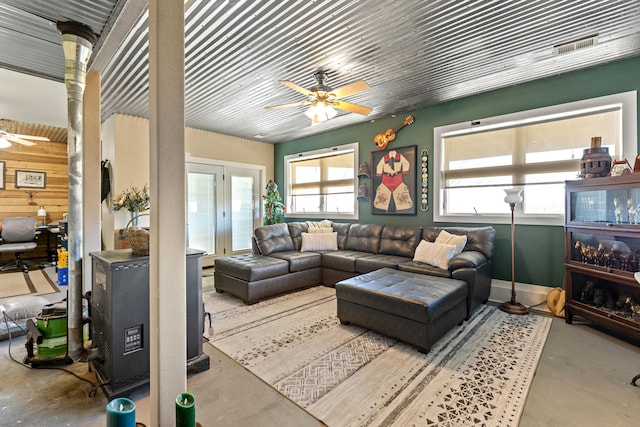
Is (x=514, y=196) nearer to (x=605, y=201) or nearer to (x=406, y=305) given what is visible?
(x=605, y=201)

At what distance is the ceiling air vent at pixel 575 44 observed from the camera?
2583 mm

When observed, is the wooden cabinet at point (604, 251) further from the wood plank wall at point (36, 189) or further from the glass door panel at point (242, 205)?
the wood plank wall at point (36, 189)

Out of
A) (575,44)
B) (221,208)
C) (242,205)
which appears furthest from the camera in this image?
(242,205)

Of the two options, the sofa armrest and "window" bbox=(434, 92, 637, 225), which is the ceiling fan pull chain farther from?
the sofa armrest

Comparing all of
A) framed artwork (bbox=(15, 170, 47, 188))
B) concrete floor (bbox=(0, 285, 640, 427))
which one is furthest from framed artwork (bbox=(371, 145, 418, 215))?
framed artwork (bbox=(15, 170, 47, 188))

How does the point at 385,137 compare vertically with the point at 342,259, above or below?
above

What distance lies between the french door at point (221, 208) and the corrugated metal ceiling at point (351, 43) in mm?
2024

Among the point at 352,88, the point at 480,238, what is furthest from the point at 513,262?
the point at 352,88

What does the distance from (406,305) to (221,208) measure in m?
4.65

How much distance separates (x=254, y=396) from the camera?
1.83 meters

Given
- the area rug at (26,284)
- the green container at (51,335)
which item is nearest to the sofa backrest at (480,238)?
the green container at (51,335)

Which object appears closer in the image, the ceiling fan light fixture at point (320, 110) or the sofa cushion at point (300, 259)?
the ceiling fan light fixture at point (320, 110)

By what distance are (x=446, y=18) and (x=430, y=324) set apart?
249 cm

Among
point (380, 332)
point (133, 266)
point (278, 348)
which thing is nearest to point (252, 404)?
point (278, 348)
